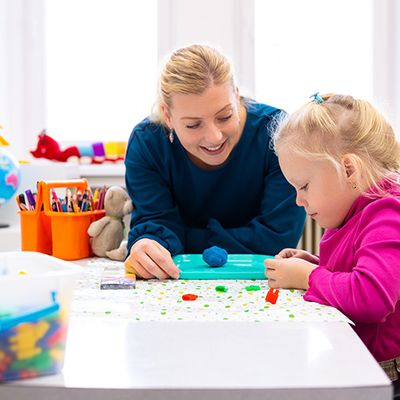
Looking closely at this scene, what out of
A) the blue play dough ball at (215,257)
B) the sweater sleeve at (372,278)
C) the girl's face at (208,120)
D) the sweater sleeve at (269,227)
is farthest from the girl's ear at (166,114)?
the sweater sleeve at (372,278)

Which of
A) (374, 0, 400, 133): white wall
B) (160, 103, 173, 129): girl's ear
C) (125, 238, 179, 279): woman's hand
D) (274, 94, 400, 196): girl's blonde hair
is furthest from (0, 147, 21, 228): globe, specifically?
(374, 0, 400, 133): white wall

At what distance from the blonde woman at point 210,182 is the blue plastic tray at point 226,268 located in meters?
0.11

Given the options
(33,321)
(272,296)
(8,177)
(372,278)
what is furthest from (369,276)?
(8,177)

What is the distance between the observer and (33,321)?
67 centimetres

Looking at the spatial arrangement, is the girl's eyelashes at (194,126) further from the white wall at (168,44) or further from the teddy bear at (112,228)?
the white wall at (168,44)

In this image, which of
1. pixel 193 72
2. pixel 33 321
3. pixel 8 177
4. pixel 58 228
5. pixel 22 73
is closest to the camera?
pixel 33 321

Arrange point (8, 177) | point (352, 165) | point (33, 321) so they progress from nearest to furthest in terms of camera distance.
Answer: point (33, 321) < point (352, 165) < point (8, 177)

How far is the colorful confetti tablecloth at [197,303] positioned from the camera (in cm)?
89

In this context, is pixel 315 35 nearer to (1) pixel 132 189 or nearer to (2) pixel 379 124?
(1) pixel 132 189

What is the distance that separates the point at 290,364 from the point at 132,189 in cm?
90

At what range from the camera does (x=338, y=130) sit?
1.03 m

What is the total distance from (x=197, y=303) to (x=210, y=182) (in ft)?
1.98

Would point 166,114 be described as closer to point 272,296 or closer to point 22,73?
point 272,296

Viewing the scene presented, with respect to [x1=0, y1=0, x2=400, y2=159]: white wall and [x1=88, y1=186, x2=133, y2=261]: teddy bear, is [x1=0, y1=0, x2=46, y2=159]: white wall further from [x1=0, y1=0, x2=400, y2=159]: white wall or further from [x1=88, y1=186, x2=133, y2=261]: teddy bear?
[x1=88, y1=186, x2=133, y2=261]: teddy bear
